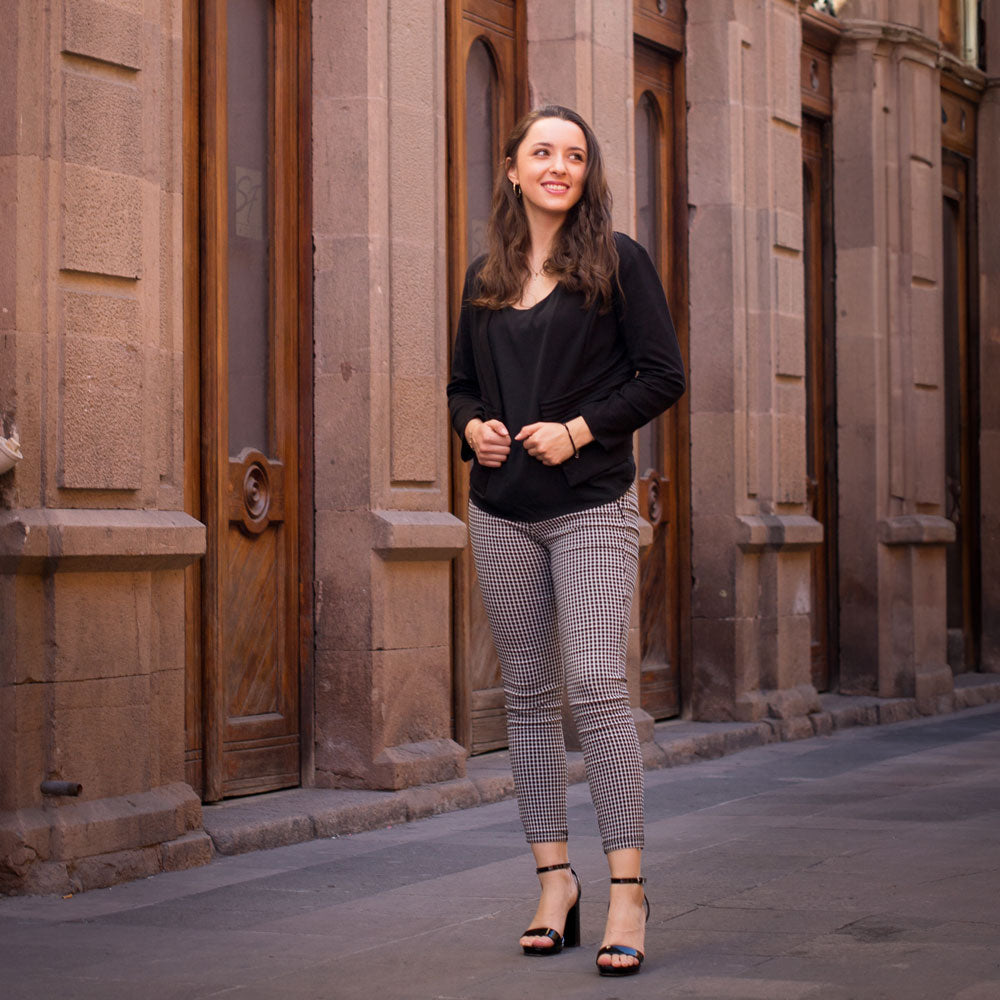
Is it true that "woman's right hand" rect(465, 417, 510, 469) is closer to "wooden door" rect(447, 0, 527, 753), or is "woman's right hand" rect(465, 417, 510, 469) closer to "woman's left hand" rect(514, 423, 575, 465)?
"woman's left hand" rect(514, 423, 575, 465)

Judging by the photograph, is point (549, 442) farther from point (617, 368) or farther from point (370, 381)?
point (370, 381)

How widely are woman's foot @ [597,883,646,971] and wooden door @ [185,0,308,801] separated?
298 cm

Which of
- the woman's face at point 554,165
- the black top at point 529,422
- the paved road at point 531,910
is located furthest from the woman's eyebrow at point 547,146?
the paved road at point 531,910

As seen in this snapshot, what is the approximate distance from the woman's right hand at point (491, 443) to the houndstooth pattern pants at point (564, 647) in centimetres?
15

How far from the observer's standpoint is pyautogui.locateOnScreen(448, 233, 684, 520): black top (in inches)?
188

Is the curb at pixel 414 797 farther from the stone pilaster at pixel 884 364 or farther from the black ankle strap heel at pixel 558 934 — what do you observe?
the black ankle strap heel at pixel 558 934

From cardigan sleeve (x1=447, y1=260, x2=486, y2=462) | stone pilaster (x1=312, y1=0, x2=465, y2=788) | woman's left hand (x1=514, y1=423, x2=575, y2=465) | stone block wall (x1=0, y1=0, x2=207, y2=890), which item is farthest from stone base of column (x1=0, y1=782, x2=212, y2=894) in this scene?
woman's left hand (x1=514, y1=423, x2=575, y2=465)

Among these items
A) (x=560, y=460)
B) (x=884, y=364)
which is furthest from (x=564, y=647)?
(x=884, y=364)

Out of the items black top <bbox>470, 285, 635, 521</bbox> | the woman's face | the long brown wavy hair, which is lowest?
black top <bbox>470, 285, 635, 521</bbox>

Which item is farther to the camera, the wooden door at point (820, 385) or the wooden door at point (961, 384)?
the wooden door at point (961, 384)

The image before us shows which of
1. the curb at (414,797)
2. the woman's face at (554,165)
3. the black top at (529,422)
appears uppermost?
the woman's face at (554,165)

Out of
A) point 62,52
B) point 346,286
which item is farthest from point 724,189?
point 62,52

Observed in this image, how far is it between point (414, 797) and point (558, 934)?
9.62 feet

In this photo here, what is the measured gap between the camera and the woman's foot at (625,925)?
175 inches
